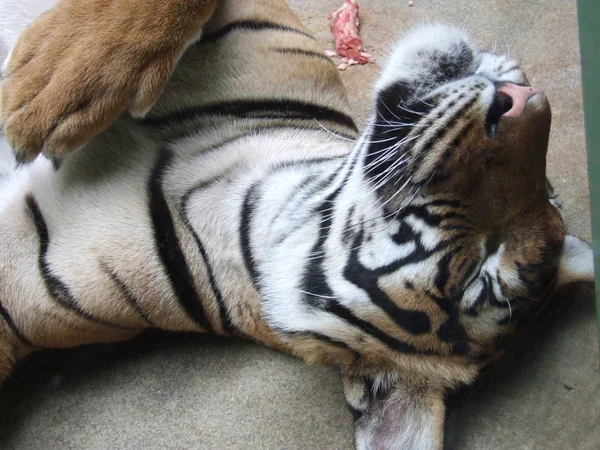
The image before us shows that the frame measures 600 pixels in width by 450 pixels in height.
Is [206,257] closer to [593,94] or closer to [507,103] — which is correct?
[507,103]

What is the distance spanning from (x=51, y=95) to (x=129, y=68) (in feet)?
0.51

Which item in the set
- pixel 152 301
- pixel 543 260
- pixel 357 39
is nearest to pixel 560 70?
pixel 357 39

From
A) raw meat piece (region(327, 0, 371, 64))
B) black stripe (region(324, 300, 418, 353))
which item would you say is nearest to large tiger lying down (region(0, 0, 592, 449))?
black stripe (region(324, 300, 418, 353))

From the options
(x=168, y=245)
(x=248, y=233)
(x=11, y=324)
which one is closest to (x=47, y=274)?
(x=11, y=324)

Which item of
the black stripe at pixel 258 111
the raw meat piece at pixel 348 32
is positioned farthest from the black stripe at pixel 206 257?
the raw meat piece at pixel 348 32

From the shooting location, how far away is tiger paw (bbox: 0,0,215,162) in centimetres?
138

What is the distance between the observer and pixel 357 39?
2.36m

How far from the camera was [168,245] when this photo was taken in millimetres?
1604

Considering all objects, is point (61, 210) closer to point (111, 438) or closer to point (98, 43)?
point (98, 43)

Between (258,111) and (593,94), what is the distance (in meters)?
0.77

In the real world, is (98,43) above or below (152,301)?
above

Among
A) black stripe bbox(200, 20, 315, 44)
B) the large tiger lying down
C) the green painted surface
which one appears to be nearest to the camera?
the green painted surface

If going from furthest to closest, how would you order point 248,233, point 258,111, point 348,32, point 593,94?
point 348,32, point 258,111, point 248,233, point 593,94

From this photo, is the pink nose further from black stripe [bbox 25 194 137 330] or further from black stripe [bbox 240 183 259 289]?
black stripe [bbox 25 194 137 330]
